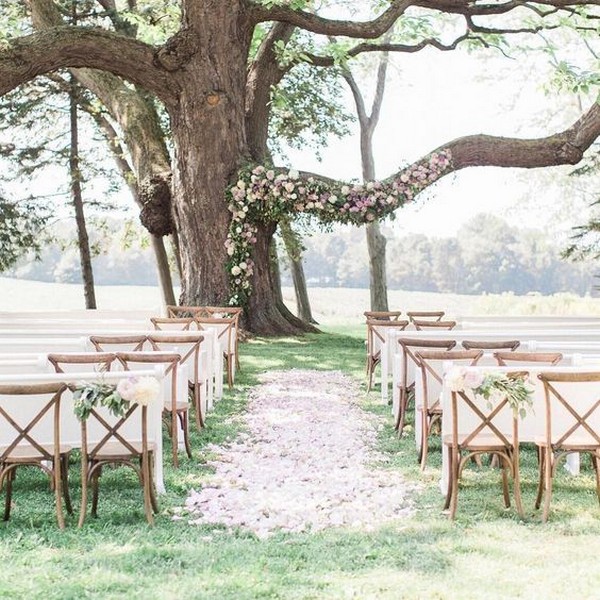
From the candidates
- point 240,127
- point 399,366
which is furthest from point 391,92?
point 399,366

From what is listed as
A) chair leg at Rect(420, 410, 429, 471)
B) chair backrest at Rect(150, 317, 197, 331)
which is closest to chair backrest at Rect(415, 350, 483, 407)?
chair leg at Rect(420, 410, 429, 471)

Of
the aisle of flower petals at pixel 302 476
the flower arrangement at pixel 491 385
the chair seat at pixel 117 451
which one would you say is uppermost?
the flower arrangement at pixel 491 385

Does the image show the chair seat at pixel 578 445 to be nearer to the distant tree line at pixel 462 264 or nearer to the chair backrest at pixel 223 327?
the chair backrest at pixel 223 327

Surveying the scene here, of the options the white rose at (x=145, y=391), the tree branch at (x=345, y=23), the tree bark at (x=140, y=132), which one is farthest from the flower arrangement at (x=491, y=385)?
the tree bark at (x=140, y=132)

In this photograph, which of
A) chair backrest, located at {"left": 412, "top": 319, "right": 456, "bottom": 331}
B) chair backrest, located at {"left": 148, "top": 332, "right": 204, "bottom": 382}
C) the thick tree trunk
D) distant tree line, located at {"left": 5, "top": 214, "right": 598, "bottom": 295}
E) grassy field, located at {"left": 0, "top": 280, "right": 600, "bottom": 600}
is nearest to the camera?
grassy field, located at {"left": 0, "top": 280, "right": 600, "bottom": 600}

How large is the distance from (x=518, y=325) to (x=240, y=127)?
7.39 meters

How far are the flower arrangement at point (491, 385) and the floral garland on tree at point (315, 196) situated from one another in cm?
1031

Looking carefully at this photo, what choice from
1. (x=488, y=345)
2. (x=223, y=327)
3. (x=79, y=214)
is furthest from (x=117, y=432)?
(x=79, y=214)

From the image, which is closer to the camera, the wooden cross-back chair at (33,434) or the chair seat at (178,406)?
the wooden cross-back chair at (33,434)

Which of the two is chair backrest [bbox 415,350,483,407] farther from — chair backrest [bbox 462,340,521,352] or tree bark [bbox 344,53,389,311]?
tree bark [bbox 344,53,389,311]

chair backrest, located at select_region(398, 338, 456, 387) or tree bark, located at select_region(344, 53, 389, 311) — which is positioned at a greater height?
tree bark, located at select_region(344, 53, 389, 311)

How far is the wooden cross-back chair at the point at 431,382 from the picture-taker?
6.78 meters

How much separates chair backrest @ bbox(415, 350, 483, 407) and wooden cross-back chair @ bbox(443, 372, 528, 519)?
484mm

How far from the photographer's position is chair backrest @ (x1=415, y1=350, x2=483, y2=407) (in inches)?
267
